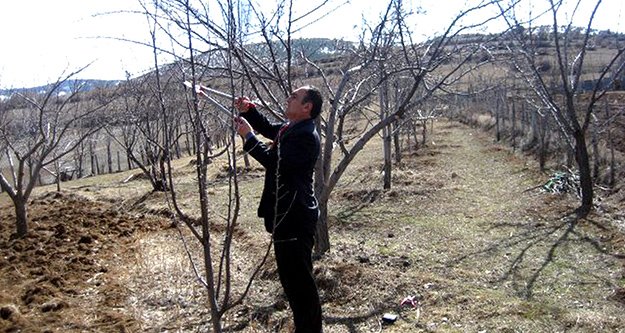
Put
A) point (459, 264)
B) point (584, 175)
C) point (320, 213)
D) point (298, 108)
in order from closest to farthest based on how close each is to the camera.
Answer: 1. point (298, 108)
2. point (320, 213)
3. point (459, 264)
4. point (584, 175)

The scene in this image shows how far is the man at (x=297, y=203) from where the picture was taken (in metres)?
3.07

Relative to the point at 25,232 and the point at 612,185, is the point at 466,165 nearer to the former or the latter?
the point at 612,185

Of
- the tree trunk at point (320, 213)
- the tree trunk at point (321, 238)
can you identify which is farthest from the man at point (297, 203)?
the tree trunk at point (321, 238)

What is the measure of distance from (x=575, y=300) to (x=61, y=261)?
18.5 ft

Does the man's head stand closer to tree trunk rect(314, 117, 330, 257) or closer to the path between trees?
the path between trees

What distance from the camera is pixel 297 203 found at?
122 inches

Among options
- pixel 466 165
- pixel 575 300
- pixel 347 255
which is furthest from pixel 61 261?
pixel 466 165

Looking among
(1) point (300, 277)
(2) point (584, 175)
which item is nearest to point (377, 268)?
(1) point (300, 277)

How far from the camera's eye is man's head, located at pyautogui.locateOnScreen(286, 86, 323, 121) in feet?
10.5

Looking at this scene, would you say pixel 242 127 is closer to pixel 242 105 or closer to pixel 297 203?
pixel 297 203

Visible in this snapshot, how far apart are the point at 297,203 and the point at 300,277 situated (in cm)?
44

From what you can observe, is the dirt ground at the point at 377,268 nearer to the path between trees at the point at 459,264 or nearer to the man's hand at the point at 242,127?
the path between trees at the point at 459,264

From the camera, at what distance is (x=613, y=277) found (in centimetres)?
516

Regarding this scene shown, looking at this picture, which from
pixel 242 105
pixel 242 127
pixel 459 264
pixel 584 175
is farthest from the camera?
pixel 584 175
